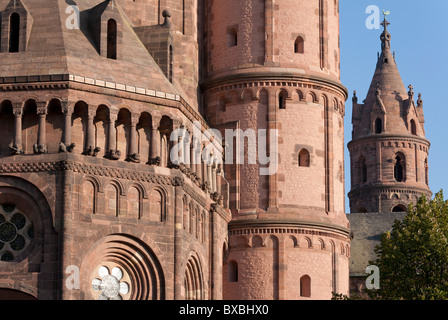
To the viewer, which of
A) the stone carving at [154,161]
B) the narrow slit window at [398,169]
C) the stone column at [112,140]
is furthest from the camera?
A: the narrow slit window at [398,169]

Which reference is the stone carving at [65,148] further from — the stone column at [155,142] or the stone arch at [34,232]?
the stone column at [155,142]

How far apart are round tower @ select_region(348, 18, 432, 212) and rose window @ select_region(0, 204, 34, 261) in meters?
68.4

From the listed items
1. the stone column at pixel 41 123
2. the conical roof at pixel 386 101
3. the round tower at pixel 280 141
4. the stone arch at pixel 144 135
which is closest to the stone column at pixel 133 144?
the stone arch at pixel 144 135

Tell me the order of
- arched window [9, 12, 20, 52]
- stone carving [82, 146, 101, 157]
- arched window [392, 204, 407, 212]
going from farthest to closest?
1. arched window [392, 204, 407, 212]
2. arched window [9, 12, 20, 52]
3. stone carving [82, 146, 101, 157]

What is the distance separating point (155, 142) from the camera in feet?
167

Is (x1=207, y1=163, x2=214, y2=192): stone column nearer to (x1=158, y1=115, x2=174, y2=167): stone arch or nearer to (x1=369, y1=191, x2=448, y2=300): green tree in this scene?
(x1=158, y1=115, x2=174, y2=167): stone arch

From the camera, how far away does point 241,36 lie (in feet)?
209

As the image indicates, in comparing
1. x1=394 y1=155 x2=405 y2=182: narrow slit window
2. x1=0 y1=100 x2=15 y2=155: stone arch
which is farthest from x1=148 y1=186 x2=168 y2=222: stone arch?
x1=394 y1=155 x2=405 y2=182: narrow slit window

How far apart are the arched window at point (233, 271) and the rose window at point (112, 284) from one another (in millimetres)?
12302

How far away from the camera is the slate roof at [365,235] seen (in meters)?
90.2

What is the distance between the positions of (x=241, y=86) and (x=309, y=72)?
3.41 meters

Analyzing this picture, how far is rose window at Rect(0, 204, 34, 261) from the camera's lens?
161 feet
